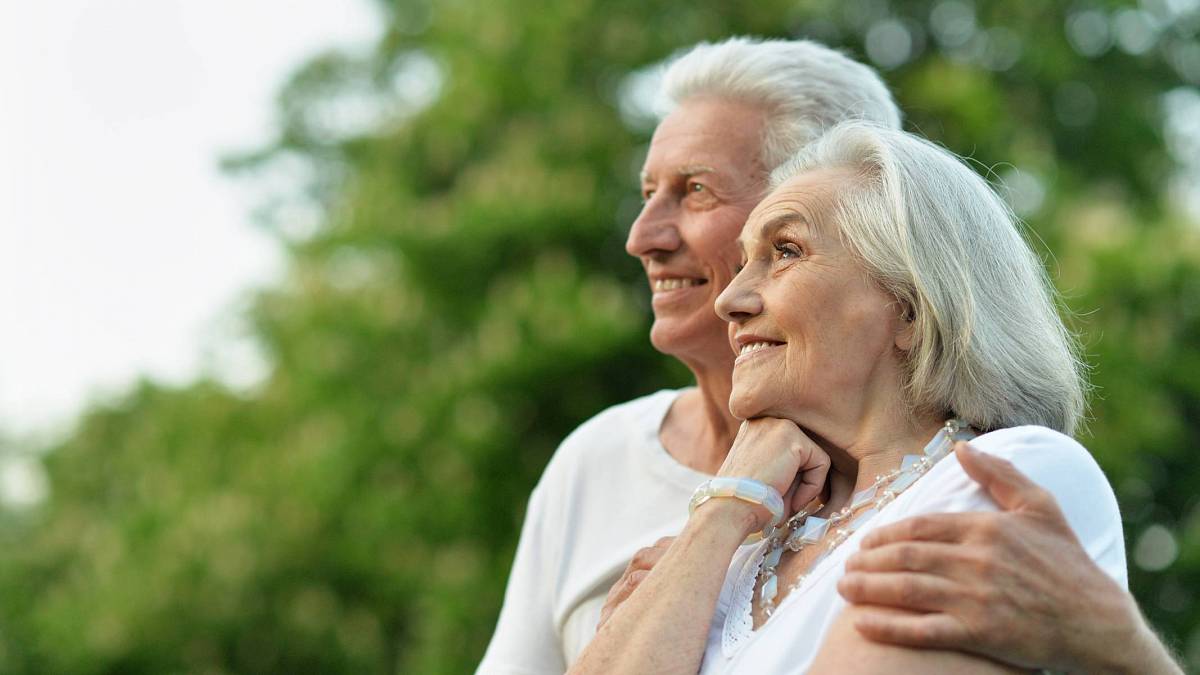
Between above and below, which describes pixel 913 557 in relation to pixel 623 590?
above

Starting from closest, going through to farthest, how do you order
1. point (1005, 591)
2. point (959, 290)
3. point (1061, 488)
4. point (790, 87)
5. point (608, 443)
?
1. point (1005, 591)
2. point (1061, 488)
3. point (959, 290)
4. point (790, 87)
5. point (608, 443)

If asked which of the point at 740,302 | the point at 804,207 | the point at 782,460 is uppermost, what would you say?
the point at 804,207

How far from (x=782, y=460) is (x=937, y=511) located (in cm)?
36

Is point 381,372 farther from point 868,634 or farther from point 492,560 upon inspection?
point 868,634

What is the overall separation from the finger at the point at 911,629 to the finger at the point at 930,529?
0.09 metres

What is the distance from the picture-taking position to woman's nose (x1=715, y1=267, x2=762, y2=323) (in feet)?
7.07

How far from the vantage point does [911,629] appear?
159 centimetres

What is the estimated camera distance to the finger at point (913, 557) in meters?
1.59

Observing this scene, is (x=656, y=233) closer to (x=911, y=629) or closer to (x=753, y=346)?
(x=753, y=346)

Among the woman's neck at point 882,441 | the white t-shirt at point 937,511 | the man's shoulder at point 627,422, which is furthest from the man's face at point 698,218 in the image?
the white t-shirt at point 937,511

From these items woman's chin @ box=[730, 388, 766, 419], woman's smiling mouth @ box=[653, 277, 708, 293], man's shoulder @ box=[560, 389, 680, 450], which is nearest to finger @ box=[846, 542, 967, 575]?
woman's chin @ box=[730, 388, 766, 419]

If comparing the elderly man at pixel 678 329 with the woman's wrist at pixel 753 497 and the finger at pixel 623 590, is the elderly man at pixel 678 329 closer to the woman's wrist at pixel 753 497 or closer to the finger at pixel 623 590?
the finger at pixel 623 590

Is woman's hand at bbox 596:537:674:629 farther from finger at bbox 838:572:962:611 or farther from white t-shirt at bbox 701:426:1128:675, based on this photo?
finger at bbox 838:572:962:611

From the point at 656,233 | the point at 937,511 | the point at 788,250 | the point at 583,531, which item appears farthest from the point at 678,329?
the point at 937,511
